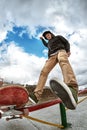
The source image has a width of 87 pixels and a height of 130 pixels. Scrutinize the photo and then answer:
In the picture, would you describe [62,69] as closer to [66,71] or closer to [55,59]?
[66,71]

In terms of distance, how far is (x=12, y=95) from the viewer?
14.0ft

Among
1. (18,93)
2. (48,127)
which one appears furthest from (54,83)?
(48,127)

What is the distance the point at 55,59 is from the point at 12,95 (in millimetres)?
1761

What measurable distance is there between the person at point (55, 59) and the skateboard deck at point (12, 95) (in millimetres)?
941

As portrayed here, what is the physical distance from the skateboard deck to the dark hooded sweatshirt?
1.72 meters

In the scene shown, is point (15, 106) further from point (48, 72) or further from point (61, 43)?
point (61, 43)

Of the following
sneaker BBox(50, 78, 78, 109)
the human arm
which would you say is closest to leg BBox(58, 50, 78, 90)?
the human arm

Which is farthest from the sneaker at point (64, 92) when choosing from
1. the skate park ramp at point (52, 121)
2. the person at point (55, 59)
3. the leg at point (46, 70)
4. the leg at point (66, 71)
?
the leg at point (46, 70)

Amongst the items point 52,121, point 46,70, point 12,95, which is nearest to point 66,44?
A: point 46,70

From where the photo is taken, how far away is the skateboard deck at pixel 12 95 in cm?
422

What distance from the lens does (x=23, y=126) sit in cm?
577

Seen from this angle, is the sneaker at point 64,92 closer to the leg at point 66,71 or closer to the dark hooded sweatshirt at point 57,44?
the leg at point 66,71

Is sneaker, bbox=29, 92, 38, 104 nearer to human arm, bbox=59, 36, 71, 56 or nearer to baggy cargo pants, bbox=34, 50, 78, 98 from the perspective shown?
baggy cargo pants, bbox=34, 50, 78, 98

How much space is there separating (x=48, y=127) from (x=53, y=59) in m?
1.41
